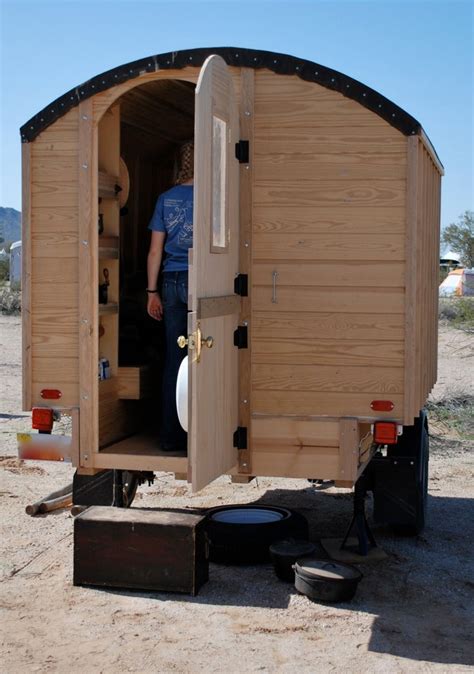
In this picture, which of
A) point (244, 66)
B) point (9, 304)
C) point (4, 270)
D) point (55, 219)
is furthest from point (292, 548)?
point (4, 270)

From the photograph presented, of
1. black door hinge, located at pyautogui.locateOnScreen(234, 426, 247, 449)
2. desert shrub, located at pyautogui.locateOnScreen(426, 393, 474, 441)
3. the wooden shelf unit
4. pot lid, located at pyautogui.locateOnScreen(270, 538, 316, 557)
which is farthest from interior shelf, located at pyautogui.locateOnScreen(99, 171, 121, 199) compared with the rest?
desert shrub, located at pyautogui.locateOnScreen(426, 393, 474, 441)

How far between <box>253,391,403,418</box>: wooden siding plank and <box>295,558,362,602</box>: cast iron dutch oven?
83 centimetres

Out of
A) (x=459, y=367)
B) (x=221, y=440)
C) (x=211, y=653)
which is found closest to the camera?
(x=211, y=653)

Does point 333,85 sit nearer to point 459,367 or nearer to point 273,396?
point 273,396

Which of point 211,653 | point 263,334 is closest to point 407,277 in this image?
point 263,334

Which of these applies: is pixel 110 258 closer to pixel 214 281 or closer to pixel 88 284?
pixel 88 284

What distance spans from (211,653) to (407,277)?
7.32 feet

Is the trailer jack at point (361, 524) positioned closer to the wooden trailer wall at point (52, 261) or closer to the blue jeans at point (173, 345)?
the blue jeans at point (173, 345)

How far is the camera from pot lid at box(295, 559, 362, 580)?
563 centimetres

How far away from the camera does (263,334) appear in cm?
594

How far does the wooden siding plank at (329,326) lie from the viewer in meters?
5.77

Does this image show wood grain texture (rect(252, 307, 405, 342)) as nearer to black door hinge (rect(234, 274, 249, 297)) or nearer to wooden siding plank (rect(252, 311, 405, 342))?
wooden siding plank (rect(252, 311, 405, 342))

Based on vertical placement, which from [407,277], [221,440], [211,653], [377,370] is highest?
[407,277]

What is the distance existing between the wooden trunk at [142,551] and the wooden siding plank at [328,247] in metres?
1.56
